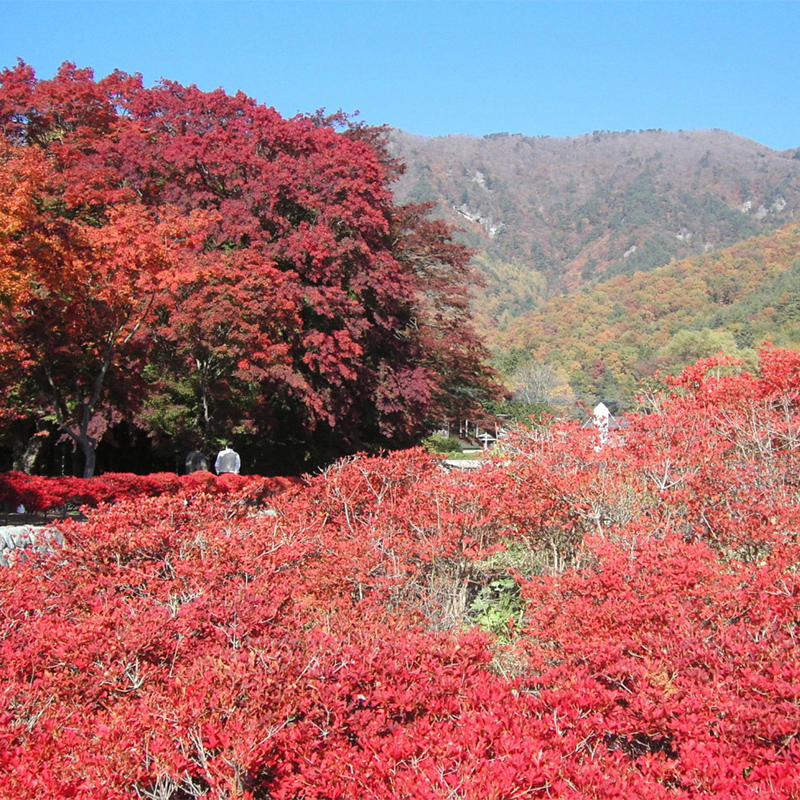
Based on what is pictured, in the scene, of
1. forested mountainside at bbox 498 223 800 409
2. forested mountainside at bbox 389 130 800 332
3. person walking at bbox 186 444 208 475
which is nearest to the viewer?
person walking at bbox 186 444 208 475

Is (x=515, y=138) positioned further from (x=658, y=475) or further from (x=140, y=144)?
(x=658, y=475)

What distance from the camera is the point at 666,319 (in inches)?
2315

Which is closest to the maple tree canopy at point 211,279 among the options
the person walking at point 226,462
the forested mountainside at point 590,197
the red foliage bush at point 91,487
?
the person walking at point 226,462

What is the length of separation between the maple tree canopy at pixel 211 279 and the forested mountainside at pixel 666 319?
1083 inches

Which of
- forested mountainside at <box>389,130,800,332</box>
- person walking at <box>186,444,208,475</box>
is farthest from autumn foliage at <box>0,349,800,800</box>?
forested mountainside at <box>389,130,800,332</box>

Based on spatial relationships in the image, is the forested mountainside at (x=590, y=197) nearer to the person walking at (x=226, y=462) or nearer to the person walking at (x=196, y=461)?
the person walking at (x=196, y=461)

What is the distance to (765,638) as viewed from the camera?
3512mm

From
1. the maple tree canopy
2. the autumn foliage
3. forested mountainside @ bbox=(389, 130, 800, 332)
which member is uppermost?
forested mountainside @ bbox=(389, 130, 800, 332)

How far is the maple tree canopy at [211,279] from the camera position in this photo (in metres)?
11.5

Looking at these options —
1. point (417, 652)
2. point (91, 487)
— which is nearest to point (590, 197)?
point (91, 487)

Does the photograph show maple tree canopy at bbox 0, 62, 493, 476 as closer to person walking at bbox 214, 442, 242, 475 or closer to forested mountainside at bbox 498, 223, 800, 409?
person walking at bbox 214, 442, 242, 475

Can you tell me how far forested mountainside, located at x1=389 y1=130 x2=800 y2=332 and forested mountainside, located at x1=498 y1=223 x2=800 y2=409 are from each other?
14038 millimetres

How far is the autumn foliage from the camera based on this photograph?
269cm

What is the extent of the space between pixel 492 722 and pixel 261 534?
8.84ft
